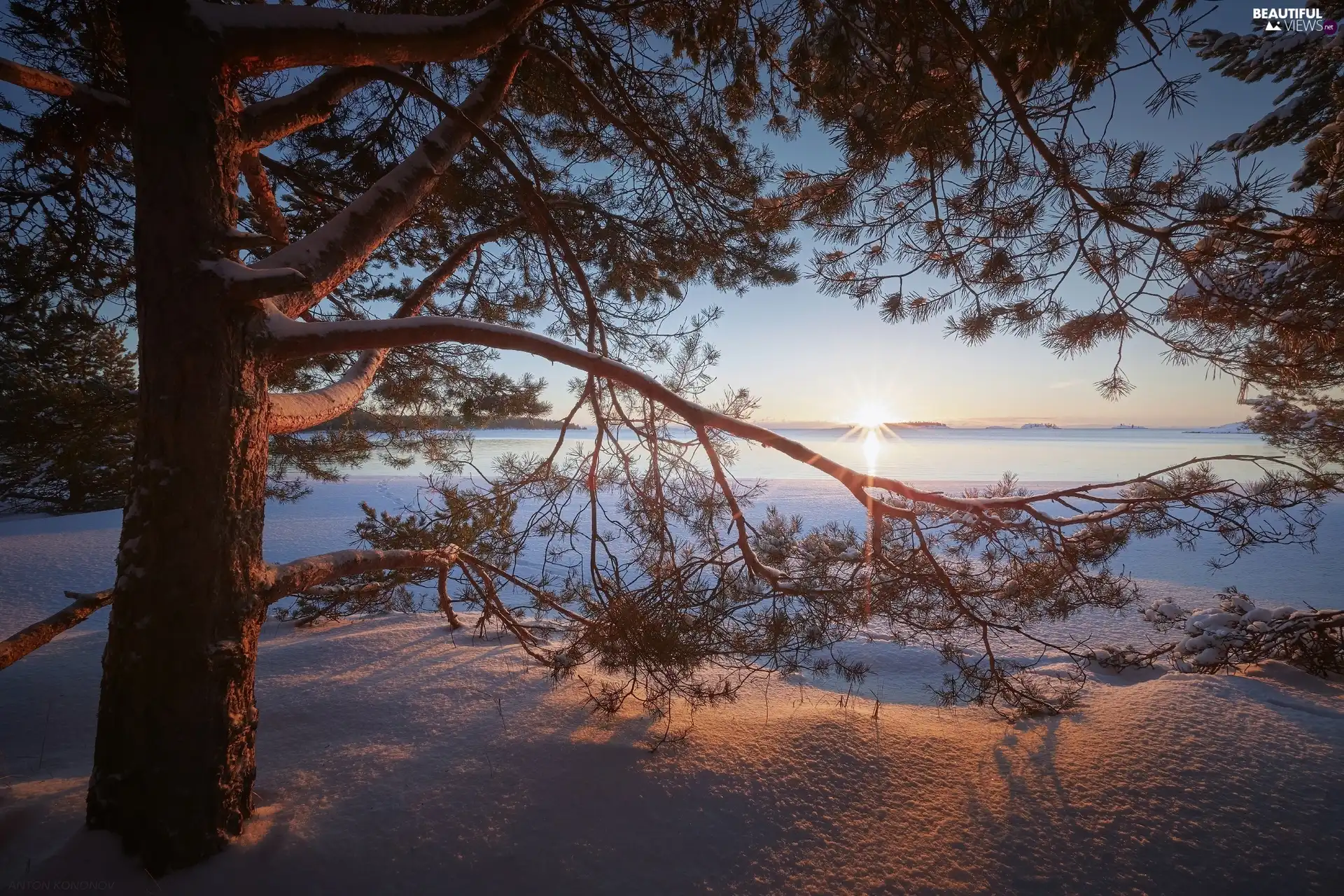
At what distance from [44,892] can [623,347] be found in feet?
10.3

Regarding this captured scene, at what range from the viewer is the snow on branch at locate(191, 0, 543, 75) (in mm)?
1518

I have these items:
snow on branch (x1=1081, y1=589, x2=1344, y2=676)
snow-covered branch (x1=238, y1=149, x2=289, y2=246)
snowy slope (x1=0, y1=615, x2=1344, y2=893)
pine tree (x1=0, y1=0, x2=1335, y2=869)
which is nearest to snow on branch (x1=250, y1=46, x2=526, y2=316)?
pine tree (x1=0, y1=0, x2=1335, y2=869)

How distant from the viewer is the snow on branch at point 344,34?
1.52 metres

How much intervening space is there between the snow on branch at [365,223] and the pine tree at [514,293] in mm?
13

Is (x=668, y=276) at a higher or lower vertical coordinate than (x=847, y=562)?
higher

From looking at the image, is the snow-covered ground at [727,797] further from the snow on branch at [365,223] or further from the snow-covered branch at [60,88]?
the snow-covered branch at [60,88]

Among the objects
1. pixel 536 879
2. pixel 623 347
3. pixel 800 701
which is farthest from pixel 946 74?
pixel 800 701

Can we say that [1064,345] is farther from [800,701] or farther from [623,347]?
[800,701]

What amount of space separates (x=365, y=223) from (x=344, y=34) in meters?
0.59

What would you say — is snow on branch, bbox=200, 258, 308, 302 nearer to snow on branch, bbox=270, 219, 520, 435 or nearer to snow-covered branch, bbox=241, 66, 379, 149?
snow on branch, bbox=270, 219, 520, 435

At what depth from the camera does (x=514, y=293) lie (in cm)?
377

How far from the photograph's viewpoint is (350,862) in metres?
1.46

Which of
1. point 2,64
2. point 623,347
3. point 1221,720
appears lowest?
point 1221,720

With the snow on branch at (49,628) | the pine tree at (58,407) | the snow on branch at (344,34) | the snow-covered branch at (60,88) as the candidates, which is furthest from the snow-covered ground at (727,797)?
the snow on branch at (344,34)
